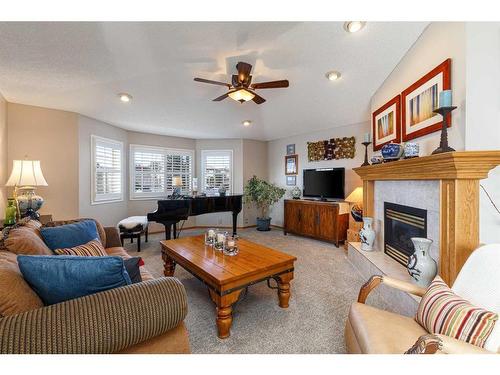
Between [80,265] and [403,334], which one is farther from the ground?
[80,265]

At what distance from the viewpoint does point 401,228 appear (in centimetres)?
243

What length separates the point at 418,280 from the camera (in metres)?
1.83

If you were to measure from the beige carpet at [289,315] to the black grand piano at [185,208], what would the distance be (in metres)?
0.64

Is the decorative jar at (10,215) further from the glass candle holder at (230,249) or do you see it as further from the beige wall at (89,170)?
the glass candle holder at (230,249)

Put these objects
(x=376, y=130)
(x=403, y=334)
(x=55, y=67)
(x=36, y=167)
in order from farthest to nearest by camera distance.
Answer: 1. (x=376, y=130)
2. (x=36, y=167)
3. (x=55, y=67)
4. (x=403, y=334)

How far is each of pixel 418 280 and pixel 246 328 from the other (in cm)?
150

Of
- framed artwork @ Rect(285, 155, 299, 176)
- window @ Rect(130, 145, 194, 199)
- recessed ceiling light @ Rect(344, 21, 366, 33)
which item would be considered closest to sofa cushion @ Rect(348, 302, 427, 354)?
recessed ceiling light @ Rect(344, 21, 366, 33)

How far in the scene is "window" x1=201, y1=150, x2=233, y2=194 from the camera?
19.0 feet

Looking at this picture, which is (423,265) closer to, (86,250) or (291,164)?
(86,250)

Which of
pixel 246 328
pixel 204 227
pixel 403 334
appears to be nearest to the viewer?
pixel 403 334

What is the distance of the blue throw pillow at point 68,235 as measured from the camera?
1.85 m

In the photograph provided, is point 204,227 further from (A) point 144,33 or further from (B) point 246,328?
(A) point 144,33

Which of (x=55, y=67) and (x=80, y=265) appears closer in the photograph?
(x=80, y=265)
